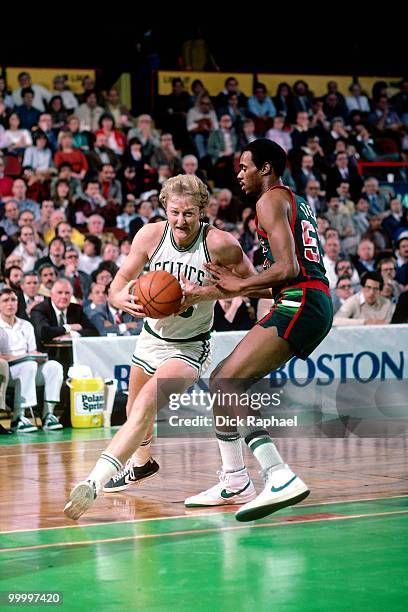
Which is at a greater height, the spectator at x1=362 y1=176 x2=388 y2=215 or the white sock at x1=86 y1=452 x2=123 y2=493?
the spectator at x1=362 y1=176 x2=388 y2=215

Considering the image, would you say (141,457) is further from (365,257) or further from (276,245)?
(365,257)

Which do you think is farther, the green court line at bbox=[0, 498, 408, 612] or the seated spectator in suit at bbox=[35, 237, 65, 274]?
the seated spectator in suit at bbox=[35, 237, 65, 274]

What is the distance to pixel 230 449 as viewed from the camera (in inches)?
282

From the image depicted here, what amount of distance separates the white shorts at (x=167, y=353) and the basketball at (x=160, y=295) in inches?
24.8

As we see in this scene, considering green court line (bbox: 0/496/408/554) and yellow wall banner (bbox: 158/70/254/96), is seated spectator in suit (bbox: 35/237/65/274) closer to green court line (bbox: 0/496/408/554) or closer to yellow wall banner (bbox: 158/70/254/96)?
yellow wall banner (bbox: 158/70/254/96)

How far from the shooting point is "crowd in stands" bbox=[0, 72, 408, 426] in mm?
13672

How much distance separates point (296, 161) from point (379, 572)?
15.1 m

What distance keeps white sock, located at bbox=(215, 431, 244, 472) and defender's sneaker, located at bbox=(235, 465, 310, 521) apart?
0.60 meters

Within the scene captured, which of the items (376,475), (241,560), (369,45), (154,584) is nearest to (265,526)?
(241,560)

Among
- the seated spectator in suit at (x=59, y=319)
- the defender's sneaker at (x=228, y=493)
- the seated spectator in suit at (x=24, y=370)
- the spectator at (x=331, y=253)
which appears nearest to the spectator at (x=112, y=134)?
the spectator at (x=331, y=253)

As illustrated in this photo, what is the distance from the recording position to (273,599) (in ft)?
16.1

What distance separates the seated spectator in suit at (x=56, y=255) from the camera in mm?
14461

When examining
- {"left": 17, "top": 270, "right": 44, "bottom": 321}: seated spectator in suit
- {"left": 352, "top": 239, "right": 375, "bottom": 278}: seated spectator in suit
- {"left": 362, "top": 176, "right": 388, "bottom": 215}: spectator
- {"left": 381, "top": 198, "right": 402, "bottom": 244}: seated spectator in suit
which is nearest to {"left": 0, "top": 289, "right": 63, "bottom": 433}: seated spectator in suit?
{"left": 17, "top": 270, "right": 44, "bottom": 321}: seated spectator in suit

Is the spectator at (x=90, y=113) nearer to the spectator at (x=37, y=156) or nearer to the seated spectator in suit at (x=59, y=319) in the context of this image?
the spectator at (x=37, y=156)
